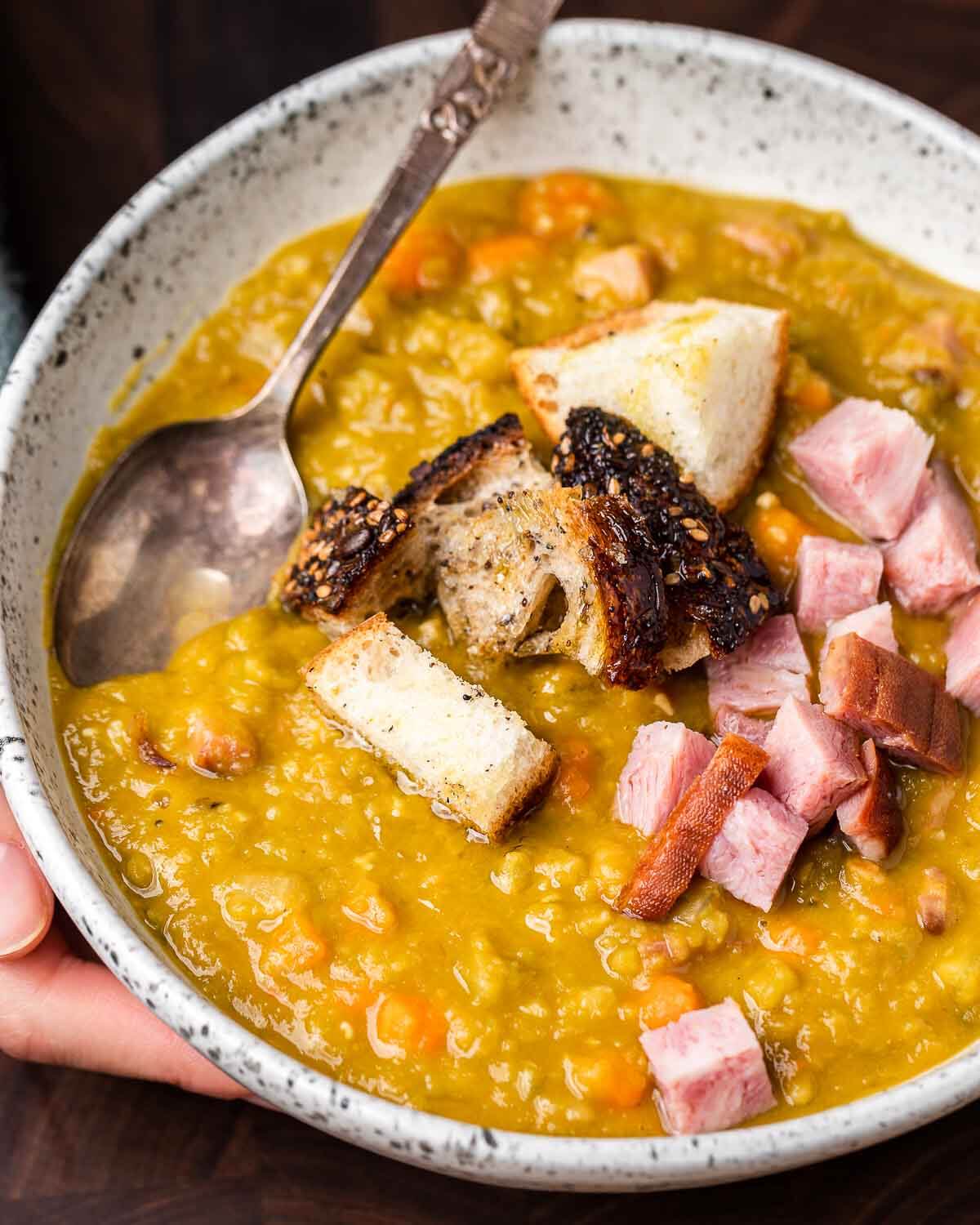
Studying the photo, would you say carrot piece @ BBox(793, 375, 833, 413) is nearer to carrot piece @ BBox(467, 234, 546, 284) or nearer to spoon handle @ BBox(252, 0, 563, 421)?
carrot piece @ BBox(467, 234, 546, 284)

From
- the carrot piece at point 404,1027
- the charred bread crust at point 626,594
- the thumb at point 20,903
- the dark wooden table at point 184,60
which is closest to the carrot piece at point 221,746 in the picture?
the thumb at point 20,903

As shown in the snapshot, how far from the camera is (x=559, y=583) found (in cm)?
365

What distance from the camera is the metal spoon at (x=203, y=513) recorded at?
3887 millimetres

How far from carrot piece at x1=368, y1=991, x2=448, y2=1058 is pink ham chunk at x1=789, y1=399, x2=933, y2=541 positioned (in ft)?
5.60

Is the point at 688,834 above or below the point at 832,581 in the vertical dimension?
below

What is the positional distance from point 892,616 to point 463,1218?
1.88m

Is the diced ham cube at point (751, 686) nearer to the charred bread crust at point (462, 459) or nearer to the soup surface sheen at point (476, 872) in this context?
the soup surface sheen at point (476, 872)

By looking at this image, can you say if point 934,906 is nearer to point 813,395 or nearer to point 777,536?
point 777,536

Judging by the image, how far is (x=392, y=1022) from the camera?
3.21 metres

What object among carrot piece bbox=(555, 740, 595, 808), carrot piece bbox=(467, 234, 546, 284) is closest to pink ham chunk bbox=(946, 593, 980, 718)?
carrot piece bbox=(555, 740, 595, 808)

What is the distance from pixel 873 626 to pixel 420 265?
172cm

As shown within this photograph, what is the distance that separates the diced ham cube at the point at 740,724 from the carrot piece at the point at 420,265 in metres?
1.57

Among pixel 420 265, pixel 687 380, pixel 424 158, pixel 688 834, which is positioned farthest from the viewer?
pixel 420 265

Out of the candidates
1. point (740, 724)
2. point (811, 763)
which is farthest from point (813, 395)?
point (811, 763)
